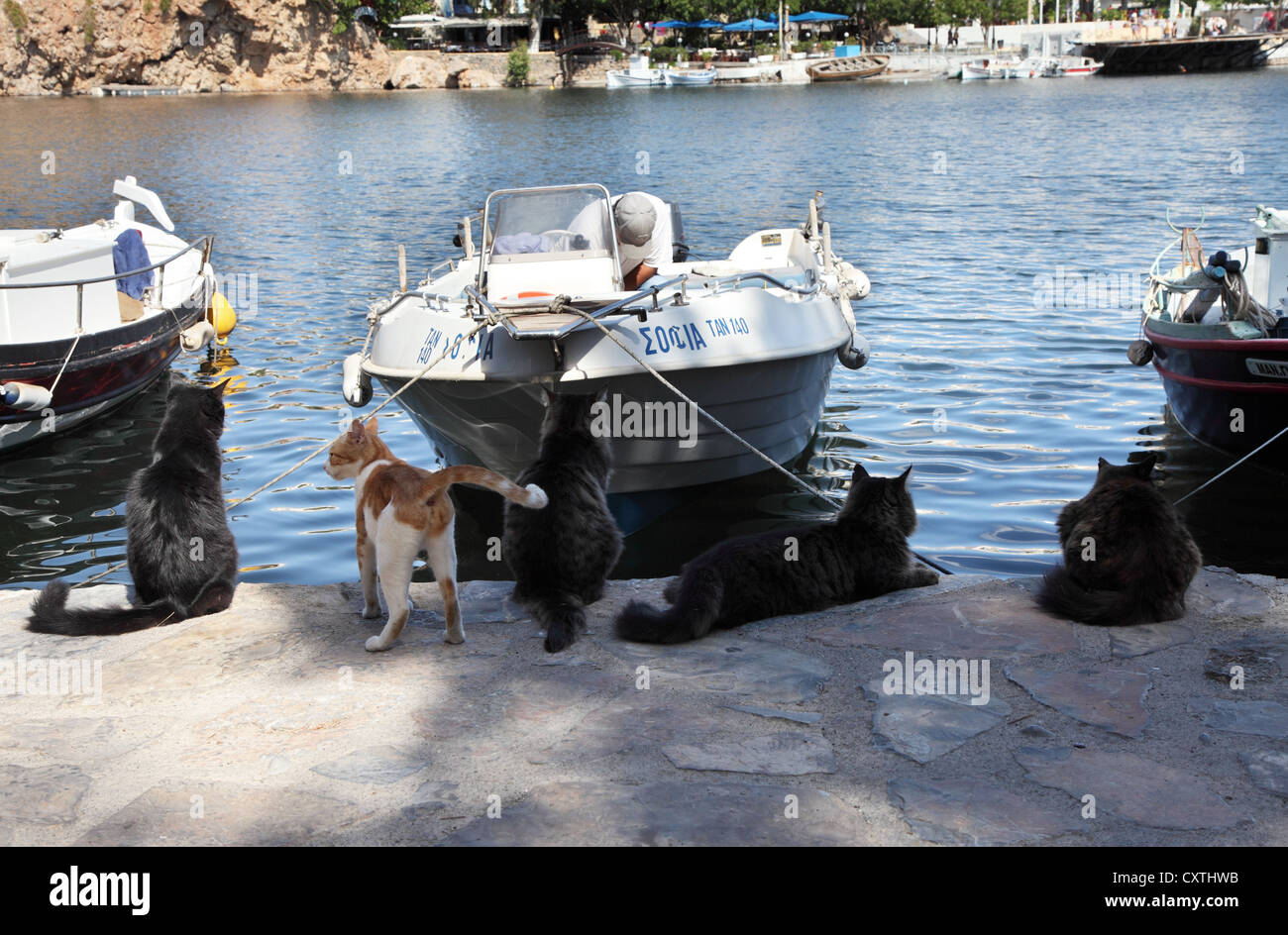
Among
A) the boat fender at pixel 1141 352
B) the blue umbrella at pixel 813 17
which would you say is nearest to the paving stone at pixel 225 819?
the boat fender at pixel 1141 352

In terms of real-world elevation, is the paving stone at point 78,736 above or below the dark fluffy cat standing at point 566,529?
below

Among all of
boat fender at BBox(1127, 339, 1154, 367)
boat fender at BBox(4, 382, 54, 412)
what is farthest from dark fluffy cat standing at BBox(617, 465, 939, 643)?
boat fender at BBox(4, 382, 54, 412)

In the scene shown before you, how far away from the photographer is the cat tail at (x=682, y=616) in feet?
15.2

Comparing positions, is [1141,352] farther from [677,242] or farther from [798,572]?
[798,572]

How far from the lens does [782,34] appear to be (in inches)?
3241

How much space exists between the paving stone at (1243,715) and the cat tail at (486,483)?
235 cm

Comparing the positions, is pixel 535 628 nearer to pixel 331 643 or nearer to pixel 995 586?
pixel 331 643

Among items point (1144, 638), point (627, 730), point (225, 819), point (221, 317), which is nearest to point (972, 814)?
point (627, 730)

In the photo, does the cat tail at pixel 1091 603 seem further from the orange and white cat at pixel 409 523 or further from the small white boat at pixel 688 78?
the small white boat at pixel 688 78

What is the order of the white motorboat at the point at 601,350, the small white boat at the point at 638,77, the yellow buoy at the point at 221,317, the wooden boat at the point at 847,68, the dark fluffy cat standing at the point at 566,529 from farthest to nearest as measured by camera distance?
1. the wooden boat at the point at 847,68
2. the small white boat at the point at 638,77
3. the yellow buoy at the point at 221,317
4. the white motorboat at the point at 601,350
5. the dark fluffy cat standing at the point at 566,529

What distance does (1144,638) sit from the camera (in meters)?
4.45

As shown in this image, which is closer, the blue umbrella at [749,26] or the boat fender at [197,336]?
the boat fender at [197,336]

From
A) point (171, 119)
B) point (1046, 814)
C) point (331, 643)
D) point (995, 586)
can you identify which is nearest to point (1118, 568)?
point (995, 586)

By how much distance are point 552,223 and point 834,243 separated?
12.3m
